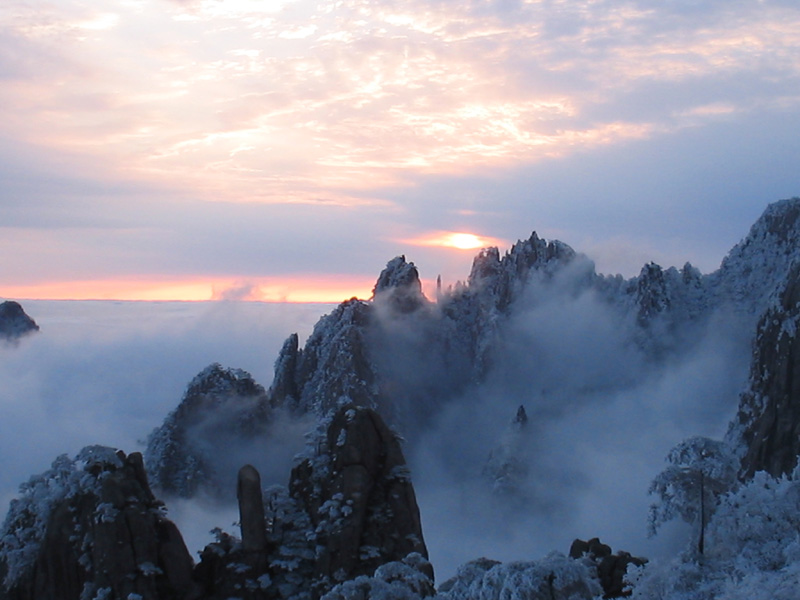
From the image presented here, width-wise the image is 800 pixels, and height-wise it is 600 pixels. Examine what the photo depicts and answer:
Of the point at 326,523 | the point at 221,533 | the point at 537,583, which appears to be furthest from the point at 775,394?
the point at 537,583

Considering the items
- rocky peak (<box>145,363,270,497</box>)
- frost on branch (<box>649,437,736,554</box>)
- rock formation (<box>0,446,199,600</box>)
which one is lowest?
rocky peak (<box>145,363,270,497</box>)

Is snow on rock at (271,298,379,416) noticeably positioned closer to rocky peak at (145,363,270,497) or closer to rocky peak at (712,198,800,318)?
rocky peak at (145,363,270,497)

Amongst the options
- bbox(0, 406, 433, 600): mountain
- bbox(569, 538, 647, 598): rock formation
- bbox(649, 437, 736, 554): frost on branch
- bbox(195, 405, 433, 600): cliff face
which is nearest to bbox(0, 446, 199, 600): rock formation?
bbox(0, 406, 433, 600): mountain

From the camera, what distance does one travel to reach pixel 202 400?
14025 centimetres

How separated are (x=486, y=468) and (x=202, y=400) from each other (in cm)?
6980

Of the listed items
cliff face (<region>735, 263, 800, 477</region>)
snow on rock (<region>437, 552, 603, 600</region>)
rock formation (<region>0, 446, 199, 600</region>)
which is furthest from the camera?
cliff face (<region>735, 263, 800, 477</region>)

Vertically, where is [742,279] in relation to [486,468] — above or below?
above

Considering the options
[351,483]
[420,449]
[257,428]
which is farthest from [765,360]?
[420,449]

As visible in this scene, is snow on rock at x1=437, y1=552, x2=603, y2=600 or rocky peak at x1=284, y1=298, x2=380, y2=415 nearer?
snow on rock at x1=437, y1=552, x2=603, y2=600

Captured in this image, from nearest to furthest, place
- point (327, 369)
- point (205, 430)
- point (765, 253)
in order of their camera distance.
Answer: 1. point (205, 430)
2. point (327, 369)
3. point (765, 253)

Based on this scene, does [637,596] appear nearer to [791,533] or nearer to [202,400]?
[791,533]

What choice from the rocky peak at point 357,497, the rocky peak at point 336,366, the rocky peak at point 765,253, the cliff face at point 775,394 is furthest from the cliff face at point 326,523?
the rocky peak at point 765,253

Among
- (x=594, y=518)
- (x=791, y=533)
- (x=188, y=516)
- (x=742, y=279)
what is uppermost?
(x=742, y=279)

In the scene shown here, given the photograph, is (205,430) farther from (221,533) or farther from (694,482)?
(694,482)
